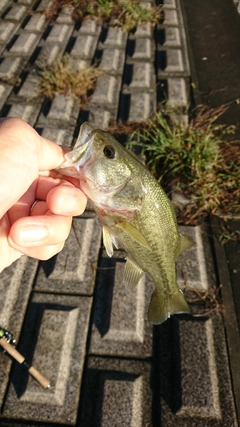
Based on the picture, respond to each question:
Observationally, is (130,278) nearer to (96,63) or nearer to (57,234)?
(57,234)

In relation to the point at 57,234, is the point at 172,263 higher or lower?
lower

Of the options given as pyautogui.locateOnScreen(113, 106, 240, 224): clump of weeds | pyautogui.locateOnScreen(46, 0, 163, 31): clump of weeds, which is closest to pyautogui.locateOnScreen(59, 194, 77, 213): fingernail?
pyautogui.locateOnScreen(113, 106, 240, 224): clump of weeds

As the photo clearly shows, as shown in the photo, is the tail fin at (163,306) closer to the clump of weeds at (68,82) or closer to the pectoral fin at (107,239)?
the pectoral fin at (107,239)

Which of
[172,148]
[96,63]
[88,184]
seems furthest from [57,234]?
[96,63]

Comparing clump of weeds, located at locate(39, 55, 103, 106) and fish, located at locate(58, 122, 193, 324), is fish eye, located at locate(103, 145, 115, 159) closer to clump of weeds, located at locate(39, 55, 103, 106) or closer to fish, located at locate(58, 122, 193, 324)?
fish, located at locate(58, 122, 193, 324)

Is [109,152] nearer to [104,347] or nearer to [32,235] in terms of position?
[32,235]
